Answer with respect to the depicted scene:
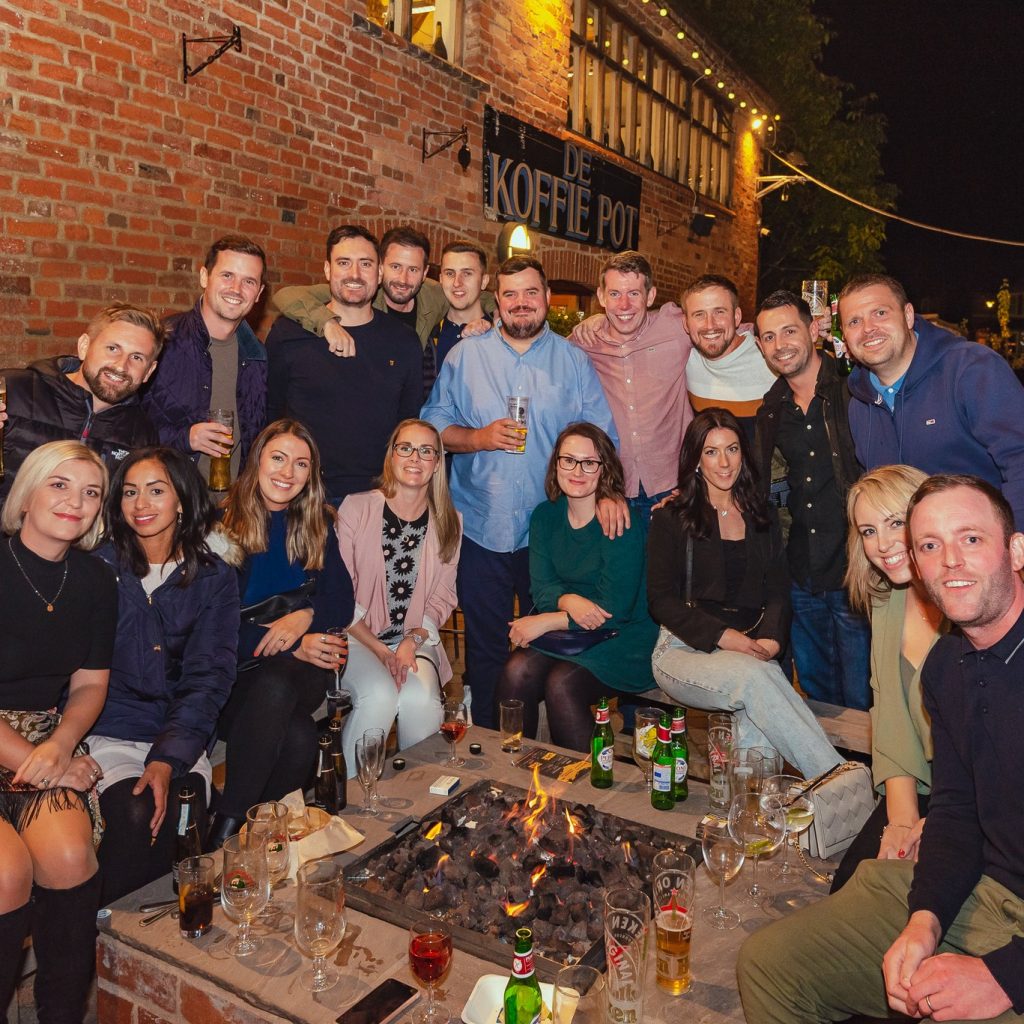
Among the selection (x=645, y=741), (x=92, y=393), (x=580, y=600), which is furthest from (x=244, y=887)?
(x=580, y=600)

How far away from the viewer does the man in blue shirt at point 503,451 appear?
167 inches

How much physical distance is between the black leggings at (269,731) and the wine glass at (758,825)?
5.41ft

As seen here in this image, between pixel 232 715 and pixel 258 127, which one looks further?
pixel 258 127

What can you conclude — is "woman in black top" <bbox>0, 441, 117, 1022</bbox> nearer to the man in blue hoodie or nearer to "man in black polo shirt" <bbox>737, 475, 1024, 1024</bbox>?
"man in black polo shirt" <bbox>737, 475, 1024, 1024</bbox>

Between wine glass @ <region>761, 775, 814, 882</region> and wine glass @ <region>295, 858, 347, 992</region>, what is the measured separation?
1141 mm

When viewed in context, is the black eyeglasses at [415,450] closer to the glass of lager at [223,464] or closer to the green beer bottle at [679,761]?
the glass of lager at [223,464]

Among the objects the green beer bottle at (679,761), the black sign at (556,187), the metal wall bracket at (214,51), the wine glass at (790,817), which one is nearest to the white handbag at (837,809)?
the wine glass at (790,817)

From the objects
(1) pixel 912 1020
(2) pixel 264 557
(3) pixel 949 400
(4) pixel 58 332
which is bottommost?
(1) pixel 912 1020

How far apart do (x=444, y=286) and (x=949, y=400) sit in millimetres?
2408

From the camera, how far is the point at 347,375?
13.4 feet

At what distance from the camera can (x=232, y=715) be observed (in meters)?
3.38

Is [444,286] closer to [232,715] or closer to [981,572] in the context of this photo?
[232,715]

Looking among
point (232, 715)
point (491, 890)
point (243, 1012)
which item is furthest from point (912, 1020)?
point (232, 715)

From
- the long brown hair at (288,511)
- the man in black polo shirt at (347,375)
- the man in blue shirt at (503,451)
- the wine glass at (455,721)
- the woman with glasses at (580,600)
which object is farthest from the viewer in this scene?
the man in blue shirt at (503,451)
